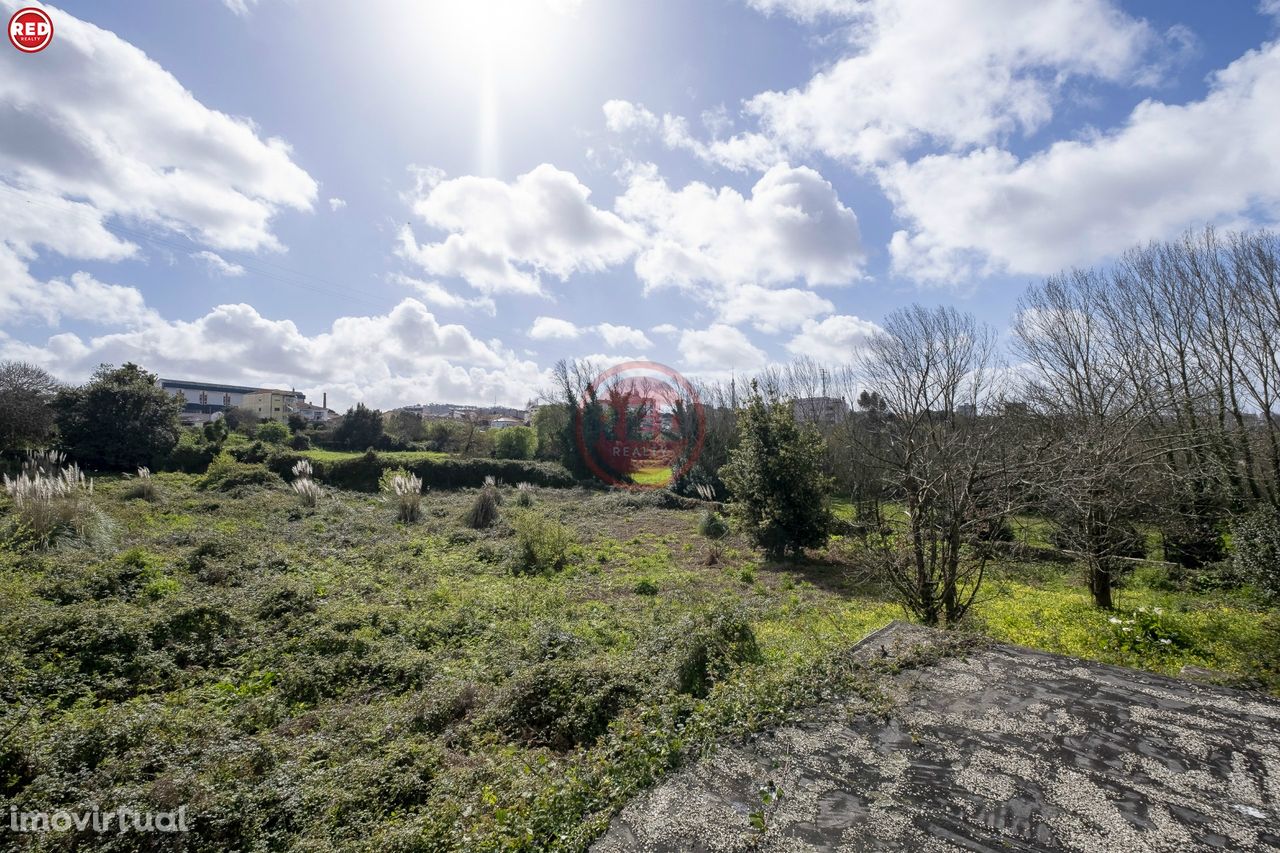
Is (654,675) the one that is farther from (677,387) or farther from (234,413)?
(234,413)

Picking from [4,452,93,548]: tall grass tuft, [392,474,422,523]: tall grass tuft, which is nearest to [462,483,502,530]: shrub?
[392,474,422,523]: tall grass tuft

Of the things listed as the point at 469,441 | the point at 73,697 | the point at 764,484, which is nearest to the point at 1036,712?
the point at 73,697

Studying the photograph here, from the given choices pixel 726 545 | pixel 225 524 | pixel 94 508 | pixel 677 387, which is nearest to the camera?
pixel 94 508

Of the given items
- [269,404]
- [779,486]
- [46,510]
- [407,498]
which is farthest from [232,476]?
[269,404]

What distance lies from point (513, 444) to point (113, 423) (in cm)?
1835

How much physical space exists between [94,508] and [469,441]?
23.9m

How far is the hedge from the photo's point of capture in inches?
877

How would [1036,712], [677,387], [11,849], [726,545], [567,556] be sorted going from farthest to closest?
[677,387] → [726,545] → [567,556] → [1036,712] → [11,849]

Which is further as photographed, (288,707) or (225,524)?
(225,524)

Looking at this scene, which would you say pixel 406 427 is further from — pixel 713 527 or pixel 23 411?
pixel 713 527

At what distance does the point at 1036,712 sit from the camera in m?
3.30

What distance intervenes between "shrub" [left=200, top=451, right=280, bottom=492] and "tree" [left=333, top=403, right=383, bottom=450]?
1393 cm

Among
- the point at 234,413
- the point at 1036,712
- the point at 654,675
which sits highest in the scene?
the point at 234,413

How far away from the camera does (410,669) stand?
5273 mm
